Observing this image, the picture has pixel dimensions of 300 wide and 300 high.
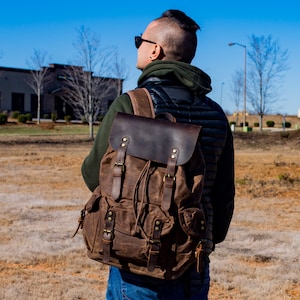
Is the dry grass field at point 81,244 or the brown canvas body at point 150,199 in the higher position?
the brown canvas body at point 150,199

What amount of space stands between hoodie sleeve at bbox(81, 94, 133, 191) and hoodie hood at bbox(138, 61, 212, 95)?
0.55ft

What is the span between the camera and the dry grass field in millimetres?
5074

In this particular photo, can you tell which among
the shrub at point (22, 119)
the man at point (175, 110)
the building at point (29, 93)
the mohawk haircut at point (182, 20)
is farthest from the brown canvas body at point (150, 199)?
the building at point (29, 93)

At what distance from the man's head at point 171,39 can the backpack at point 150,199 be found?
0.33m

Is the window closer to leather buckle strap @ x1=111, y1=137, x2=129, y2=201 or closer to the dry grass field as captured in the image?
the dry grass field

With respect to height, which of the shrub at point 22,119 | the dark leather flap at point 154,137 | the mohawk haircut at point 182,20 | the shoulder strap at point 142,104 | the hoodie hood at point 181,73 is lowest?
the shrub at point 22,119

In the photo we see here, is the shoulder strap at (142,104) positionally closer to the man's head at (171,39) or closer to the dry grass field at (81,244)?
the man's head at (171,39)

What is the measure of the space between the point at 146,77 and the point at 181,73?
16 cm

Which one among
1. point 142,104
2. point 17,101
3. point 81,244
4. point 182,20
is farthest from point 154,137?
point 17,101

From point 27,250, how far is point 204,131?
4.27 m

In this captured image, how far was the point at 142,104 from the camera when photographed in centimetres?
224

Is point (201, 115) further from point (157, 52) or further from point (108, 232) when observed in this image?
point (108, 232)

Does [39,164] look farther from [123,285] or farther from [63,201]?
[123,285]

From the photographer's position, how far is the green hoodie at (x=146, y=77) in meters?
2.24
